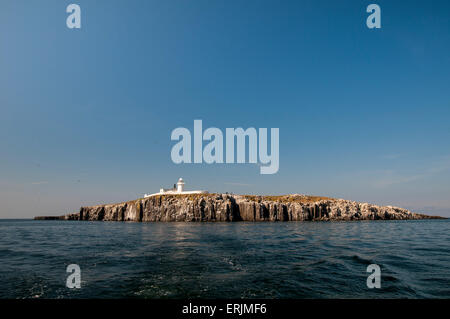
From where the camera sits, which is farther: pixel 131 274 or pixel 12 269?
pixel 12 269

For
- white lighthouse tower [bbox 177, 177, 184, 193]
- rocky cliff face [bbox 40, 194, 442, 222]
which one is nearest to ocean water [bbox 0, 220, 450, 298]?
rocky cliff face [bbox 40, 194, 442, 222]

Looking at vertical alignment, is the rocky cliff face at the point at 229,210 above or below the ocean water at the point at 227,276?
below

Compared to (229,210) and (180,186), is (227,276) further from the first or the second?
(180,186)

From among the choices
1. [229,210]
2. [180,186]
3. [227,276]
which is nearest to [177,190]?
[180,186]

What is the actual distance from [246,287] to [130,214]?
137645mm

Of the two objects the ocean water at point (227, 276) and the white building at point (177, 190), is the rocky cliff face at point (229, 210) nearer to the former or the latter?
the white building at point (177, 190)

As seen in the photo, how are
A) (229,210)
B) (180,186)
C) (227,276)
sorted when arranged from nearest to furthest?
(227,276) < (229,210) < (180,186)

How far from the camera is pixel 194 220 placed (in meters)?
118

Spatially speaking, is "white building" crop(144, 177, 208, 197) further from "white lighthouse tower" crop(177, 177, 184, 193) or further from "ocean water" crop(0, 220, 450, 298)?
"ocean water" crop(0, 220, 450, 298)

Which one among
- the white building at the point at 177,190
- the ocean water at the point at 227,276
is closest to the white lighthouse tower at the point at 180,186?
the white building at the point at 177,190
